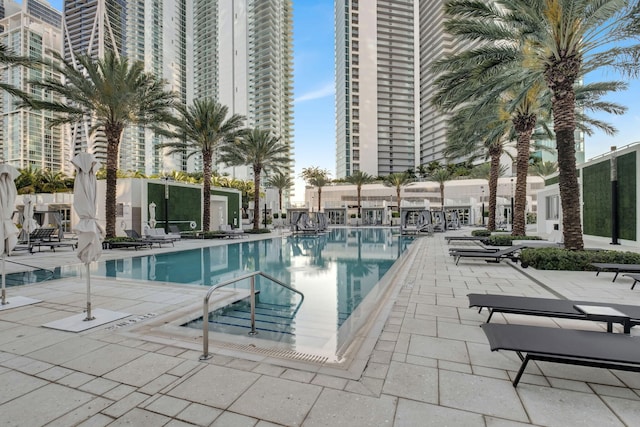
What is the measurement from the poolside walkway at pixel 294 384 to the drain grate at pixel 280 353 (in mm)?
159

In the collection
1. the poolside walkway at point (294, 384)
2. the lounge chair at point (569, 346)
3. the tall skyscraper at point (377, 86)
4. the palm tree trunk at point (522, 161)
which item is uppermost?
the tall skyscraper at point (377, 86)

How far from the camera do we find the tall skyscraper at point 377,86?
9569cm

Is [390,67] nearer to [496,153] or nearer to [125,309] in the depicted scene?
[496,153]

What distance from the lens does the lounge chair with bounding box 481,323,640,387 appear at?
7.92 ft

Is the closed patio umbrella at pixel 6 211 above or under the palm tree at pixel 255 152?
under

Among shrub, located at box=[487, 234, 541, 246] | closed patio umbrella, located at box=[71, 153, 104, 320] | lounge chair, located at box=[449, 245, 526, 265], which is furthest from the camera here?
shrub, located at box=[487, 234, 541, 246]

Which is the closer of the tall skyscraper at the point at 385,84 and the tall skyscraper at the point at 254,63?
the tall skyscraper at the point at 254,63

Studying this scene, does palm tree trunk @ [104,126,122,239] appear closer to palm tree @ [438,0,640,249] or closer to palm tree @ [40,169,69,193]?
palm tree @ [438,0,640,249]

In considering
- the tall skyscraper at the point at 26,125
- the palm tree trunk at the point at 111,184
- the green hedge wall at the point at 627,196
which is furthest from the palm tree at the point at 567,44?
the tall skyscraper at the point at 26,125

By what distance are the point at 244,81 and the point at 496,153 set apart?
91.4 metres

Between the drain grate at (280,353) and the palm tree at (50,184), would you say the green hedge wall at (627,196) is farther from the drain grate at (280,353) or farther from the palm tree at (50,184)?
the palm tree at (50,184)

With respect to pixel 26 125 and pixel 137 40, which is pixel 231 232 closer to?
pixel 26 125

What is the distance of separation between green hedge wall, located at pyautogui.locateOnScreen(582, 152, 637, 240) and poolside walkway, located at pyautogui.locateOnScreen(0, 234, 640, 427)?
42.1ft

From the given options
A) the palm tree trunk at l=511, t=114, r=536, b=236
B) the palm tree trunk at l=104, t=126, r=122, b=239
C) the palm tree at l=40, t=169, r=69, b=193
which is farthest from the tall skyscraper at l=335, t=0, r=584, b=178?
the palm tree trunk at l=104, t=126, r=122, b=239
